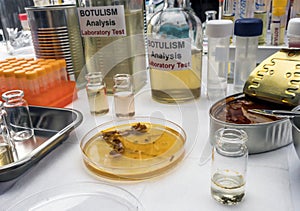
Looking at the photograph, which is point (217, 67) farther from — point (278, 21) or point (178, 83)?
point (278, 21)

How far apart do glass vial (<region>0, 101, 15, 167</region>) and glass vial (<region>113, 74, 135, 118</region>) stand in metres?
0.21

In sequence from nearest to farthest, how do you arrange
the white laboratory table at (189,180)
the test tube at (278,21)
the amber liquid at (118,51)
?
the white laboratory table at (189,180)
the amber liquid at (118,51)
the test tube at (278,21)

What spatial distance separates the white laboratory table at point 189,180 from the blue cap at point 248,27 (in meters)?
0.22

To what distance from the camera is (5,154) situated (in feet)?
1.60

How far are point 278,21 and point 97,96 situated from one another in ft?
1.96

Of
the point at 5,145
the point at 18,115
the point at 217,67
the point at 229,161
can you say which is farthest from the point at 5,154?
the point at 217,67

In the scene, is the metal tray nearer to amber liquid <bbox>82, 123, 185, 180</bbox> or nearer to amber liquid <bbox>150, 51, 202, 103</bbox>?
amber liquid <bbox>82, 123, 185, 180</bbox>

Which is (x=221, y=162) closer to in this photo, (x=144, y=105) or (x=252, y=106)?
(x=252, y=106)

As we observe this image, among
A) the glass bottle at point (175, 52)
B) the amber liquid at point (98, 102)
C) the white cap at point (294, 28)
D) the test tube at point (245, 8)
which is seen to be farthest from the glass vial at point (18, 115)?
the test tube at point (245, 8)

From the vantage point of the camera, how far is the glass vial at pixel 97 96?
2.11ft

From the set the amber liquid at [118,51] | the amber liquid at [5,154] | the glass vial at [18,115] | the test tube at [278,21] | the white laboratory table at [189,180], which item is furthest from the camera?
the test tube at [278,21]

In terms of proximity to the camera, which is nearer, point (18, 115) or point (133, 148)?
point (133, 148)

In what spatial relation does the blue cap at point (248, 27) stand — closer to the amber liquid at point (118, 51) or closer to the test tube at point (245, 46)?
the test tube at point (245, 46)

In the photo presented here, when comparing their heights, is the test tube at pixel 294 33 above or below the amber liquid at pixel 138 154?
above
